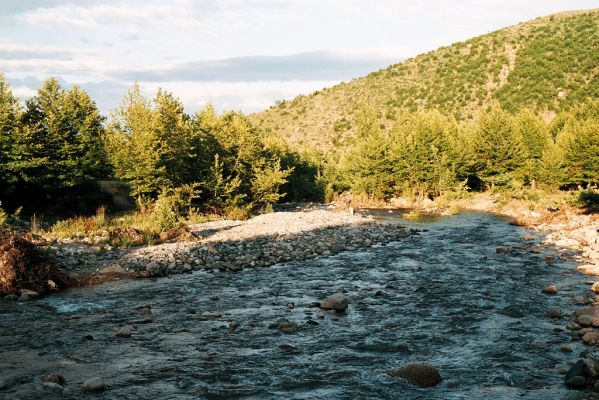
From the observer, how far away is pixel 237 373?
31.7 ft

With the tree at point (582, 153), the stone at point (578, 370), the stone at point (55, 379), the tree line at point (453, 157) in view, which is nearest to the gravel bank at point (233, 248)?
the stone at point (55, 379)

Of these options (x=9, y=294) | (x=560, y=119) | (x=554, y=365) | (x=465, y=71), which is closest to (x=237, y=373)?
(x=554, y=365)

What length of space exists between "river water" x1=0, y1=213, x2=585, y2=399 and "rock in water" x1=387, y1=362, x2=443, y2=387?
0.20 metres

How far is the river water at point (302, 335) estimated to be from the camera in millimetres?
9102

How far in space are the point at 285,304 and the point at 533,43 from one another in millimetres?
96138

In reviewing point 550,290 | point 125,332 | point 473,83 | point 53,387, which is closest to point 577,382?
point 550,290

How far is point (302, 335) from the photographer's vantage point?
12.0 meters

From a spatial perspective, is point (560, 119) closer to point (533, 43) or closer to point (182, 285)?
point (533, 43)

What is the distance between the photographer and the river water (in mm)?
9102

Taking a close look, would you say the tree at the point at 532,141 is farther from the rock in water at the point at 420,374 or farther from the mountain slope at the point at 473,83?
the rock in water at the point at 420,374

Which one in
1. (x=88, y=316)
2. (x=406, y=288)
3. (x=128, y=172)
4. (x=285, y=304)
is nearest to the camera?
(x=88, y=316)

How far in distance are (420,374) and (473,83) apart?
88.6 m

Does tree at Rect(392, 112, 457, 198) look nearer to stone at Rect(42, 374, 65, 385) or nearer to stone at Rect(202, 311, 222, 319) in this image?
stone at Rect(202, 311, 222, 319)

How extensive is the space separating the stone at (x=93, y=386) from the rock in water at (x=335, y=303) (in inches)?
279
